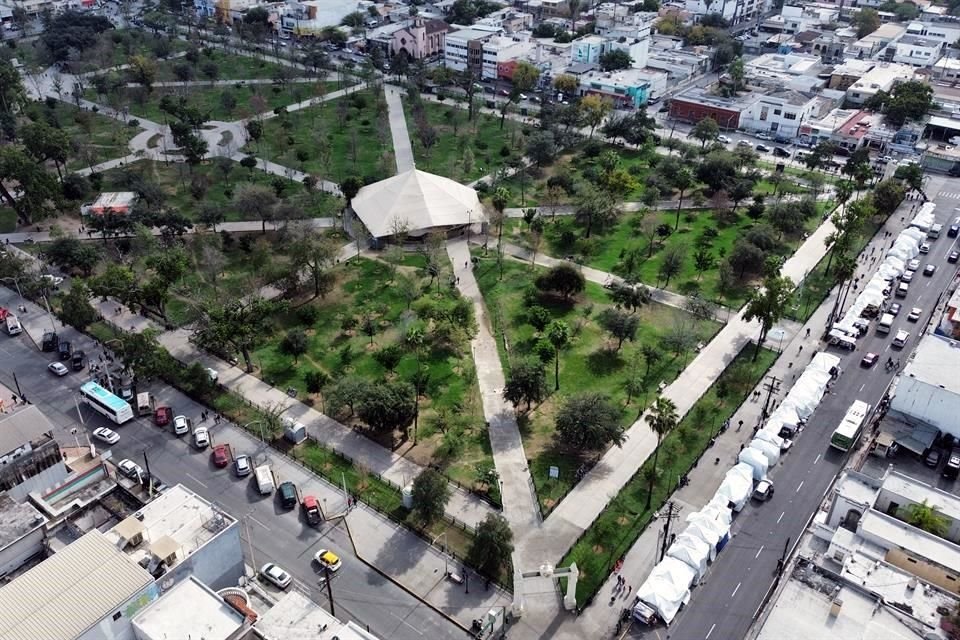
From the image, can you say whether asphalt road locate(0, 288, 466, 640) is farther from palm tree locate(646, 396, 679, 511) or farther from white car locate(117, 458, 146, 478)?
palm tree locate(646, 396, 679, 511)

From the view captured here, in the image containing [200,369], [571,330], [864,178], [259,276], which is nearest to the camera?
[200,369]

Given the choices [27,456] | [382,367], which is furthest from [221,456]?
[382,367]

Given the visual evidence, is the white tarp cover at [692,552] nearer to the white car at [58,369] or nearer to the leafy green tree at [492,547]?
the leafy green tree at [492,547]

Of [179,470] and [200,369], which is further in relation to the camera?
[200,369]

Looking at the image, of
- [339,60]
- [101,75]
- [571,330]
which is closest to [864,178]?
[571,330]

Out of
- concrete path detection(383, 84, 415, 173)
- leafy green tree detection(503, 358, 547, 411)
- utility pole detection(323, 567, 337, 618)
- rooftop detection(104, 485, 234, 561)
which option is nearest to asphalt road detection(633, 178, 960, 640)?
leafy green tree detection(503, 358, 547, 411)

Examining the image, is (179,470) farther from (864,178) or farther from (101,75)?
(101,75)

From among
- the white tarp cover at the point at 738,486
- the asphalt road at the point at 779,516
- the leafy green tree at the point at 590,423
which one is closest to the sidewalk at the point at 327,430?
the leafy green tree at the point at 590,423
